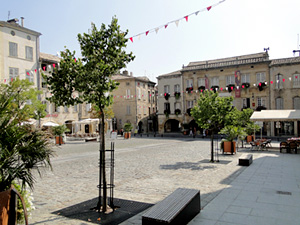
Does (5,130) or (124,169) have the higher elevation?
(5,130)

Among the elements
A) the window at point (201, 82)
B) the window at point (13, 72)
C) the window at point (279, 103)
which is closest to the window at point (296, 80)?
the window at point (279, 103)

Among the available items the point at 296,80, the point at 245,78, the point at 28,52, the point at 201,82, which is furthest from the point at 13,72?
the point at 296,80

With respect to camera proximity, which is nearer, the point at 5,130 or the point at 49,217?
the point at 5,130

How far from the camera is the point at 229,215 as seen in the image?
4777 mm

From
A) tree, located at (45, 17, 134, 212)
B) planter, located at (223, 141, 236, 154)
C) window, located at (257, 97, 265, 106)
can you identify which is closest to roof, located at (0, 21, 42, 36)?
planter, located at (223, 141, 236, 154)

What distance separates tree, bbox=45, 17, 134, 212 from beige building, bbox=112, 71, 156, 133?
3757cm

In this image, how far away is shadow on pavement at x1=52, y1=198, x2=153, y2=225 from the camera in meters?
4.66

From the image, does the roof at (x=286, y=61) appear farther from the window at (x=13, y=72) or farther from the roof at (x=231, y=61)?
the window at (x=13, y=72)

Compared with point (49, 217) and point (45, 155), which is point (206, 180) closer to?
point (49, 217)

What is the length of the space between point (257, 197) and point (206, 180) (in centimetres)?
208

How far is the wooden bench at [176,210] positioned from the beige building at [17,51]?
23.7m

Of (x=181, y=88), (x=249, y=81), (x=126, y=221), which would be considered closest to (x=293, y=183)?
(x=126, y=221)

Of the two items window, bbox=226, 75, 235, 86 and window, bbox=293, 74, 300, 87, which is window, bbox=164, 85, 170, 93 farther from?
window, bbox=293, 74, 300, 87

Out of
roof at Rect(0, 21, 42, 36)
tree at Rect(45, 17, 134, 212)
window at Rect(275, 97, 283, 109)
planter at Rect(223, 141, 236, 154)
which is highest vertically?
roof at Rect(0, 21, 42, 36)
